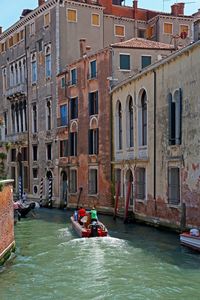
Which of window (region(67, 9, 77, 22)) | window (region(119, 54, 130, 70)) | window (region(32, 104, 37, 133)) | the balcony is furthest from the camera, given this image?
the balcony

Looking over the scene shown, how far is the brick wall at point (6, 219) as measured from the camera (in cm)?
977

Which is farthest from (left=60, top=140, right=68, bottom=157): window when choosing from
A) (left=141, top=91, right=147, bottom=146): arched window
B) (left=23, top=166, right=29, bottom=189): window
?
(left=141, top=91, right=147, bottom=146): arched window

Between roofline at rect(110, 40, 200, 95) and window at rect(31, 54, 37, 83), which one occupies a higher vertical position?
window at rect(31, 54, 37, 83)

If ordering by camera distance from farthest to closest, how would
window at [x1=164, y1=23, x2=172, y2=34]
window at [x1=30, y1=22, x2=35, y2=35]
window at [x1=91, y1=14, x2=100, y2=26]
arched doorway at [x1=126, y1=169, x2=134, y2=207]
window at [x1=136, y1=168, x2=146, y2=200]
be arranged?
1. window at [x1=30, y1=22, x2=35, y2=35]
2. window at [x1=164, y1=23, x2=172, y2=34]
3. window at [x1=91, y1=14, x2=100, y2=26]
4. arched doorway at [x1=126, y1=169, x2=134, y2=207]
5. window at [x1=136, y1=168, x2=146, y2=200]

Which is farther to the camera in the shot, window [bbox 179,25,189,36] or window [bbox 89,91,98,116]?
window [bbox 179,25,189,36]

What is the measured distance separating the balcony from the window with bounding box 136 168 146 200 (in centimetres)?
1211

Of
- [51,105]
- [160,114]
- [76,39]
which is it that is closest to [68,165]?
[51,105]

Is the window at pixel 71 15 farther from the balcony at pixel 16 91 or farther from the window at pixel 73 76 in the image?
the balcony at pixel 16 91

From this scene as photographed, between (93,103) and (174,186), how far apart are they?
7.29 meters

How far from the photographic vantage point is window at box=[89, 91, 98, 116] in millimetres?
20150

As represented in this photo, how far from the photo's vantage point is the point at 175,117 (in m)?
13.9

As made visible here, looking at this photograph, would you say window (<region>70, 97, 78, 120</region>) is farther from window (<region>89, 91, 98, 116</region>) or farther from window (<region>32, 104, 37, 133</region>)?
window (<region>32, 104, 37, 133</region>)

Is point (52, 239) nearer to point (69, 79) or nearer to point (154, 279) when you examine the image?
point (154, 279)

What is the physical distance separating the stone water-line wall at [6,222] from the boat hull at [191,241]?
3.61 metres
